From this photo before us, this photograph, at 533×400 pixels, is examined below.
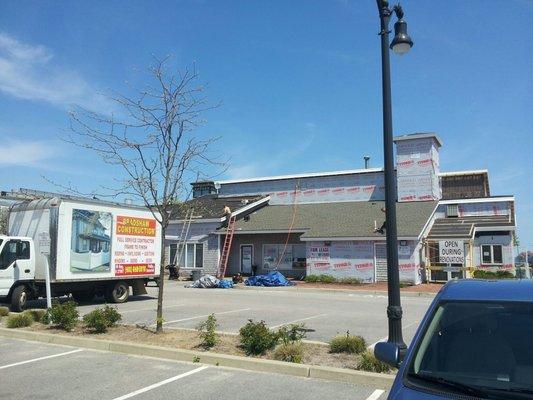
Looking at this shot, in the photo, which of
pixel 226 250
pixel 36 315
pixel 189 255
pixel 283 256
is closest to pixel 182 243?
pixel 189 255

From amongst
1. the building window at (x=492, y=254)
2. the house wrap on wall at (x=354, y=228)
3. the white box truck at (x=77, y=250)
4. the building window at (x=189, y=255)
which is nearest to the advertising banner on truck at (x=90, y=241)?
→ the white box truck at (x=77, y=250)

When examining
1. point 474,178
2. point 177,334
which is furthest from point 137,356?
point 474,178

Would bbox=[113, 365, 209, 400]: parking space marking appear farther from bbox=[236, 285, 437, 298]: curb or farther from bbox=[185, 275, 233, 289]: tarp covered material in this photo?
bbox=[185, 275, 233, 289]: tarp covered material

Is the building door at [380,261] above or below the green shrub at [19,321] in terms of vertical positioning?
above

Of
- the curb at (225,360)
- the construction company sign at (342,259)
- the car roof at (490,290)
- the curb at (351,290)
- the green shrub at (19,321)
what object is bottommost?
the curb at (225,360)

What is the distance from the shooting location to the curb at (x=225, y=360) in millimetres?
7230

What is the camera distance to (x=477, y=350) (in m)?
3.64

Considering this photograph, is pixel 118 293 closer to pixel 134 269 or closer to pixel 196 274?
pixel 134 269

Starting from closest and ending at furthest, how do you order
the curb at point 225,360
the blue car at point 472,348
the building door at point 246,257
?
the blue car at point 472,348
the curb at point 225,360
the building door at point 246,257

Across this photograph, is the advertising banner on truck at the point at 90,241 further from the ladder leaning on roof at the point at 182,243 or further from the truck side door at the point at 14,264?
the ladder leaning on roof at the point at 182,243

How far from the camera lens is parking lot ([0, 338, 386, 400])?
22.0 feet

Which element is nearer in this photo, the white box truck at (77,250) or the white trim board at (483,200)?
the white box truck at (77,250)

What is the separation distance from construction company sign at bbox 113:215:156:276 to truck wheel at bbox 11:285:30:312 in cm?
316

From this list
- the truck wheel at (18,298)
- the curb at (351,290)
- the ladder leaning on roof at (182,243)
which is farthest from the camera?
the ladder leaning on roof at (182,243)
